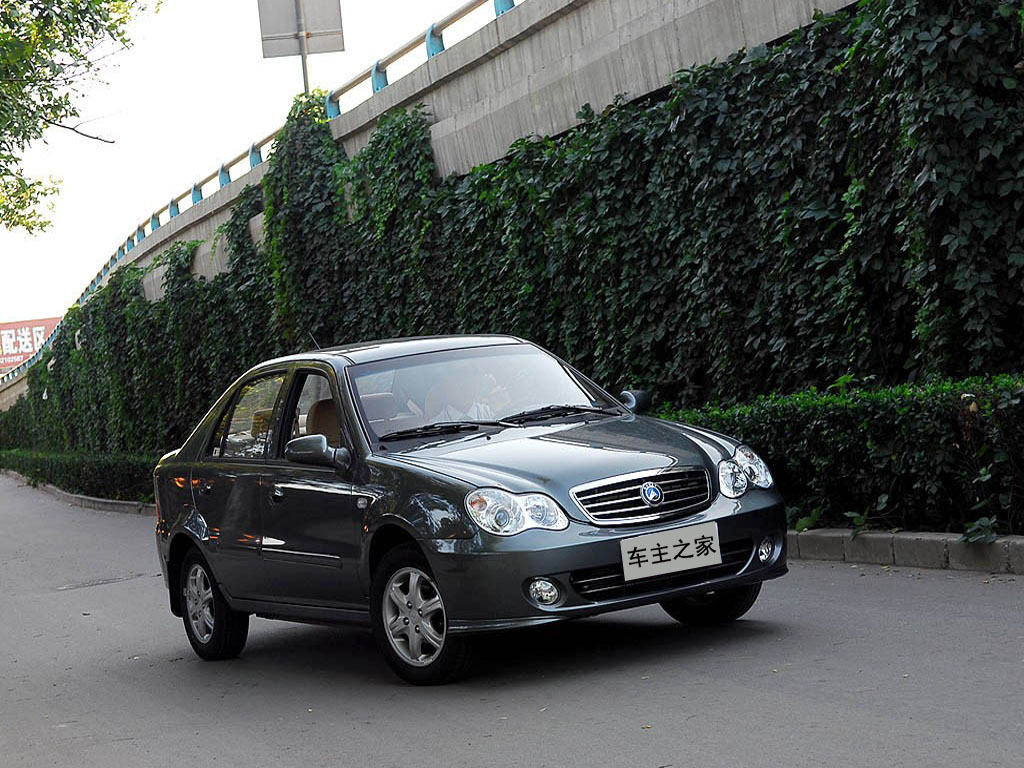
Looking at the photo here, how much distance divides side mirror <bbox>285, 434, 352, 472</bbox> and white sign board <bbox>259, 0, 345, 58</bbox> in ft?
64.1

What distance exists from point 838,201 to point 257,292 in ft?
54.7

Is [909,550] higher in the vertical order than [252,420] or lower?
lower

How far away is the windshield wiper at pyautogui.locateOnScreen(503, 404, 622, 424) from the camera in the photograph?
25.3ft

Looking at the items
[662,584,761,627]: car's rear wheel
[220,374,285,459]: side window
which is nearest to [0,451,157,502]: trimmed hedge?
[220,374,285,459]: side window

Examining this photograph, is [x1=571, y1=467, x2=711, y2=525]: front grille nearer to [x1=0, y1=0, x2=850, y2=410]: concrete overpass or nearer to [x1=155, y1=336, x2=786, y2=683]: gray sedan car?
[x1=155, y1=336, x2=786, y2=683]: gray sedan car

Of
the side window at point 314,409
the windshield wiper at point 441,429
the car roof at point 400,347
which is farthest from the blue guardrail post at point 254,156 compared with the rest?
the windshield wiper at point 441,429

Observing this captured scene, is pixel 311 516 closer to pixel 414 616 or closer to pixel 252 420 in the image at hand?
pixel 414 616

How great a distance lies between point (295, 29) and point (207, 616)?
18.8m

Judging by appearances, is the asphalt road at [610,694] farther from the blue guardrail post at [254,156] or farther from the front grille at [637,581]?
the blue guardrail post at [254,156]

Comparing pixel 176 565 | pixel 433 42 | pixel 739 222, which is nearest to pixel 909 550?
pixel 176 565

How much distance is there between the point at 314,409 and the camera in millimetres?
8094

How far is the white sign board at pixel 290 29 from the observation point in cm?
2595

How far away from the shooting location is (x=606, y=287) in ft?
50.8

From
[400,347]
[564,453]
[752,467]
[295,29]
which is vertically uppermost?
[295,29]
